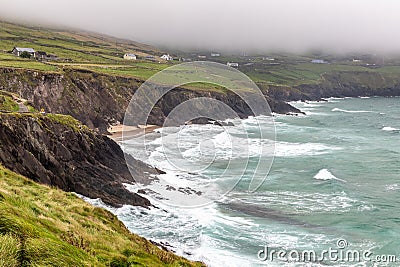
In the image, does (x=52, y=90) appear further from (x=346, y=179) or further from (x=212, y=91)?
(x=346, y=179)

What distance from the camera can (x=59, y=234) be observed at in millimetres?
13000

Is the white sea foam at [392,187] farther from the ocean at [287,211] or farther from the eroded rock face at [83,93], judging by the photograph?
the eroded rock face at [83,93]

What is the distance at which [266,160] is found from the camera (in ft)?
193

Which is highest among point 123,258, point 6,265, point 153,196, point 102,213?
point 6,265

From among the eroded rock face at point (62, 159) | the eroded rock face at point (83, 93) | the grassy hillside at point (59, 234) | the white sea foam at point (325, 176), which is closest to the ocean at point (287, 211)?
the white sea foam at point (325, 176)

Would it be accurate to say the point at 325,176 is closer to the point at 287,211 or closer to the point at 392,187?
the point at 392,187

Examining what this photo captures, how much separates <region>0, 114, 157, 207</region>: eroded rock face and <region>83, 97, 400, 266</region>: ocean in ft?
9.76

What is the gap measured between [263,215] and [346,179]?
1757 centimetres

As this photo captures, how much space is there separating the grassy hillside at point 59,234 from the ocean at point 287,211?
9035mm

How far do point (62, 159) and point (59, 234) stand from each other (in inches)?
1011

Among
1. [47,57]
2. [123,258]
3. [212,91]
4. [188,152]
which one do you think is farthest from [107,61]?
[123,258]

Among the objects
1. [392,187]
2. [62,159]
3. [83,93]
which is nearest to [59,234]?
[62,159]

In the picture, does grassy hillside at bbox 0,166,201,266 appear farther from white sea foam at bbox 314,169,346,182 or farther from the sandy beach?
the sandy beach

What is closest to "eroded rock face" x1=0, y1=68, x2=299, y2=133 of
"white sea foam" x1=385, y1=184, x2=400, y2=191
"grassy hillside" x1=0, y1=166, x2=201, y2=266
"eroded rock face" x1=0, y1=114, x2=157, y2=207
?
"eroded rock face" x1=0, y1=114, x2=157, y2=207
